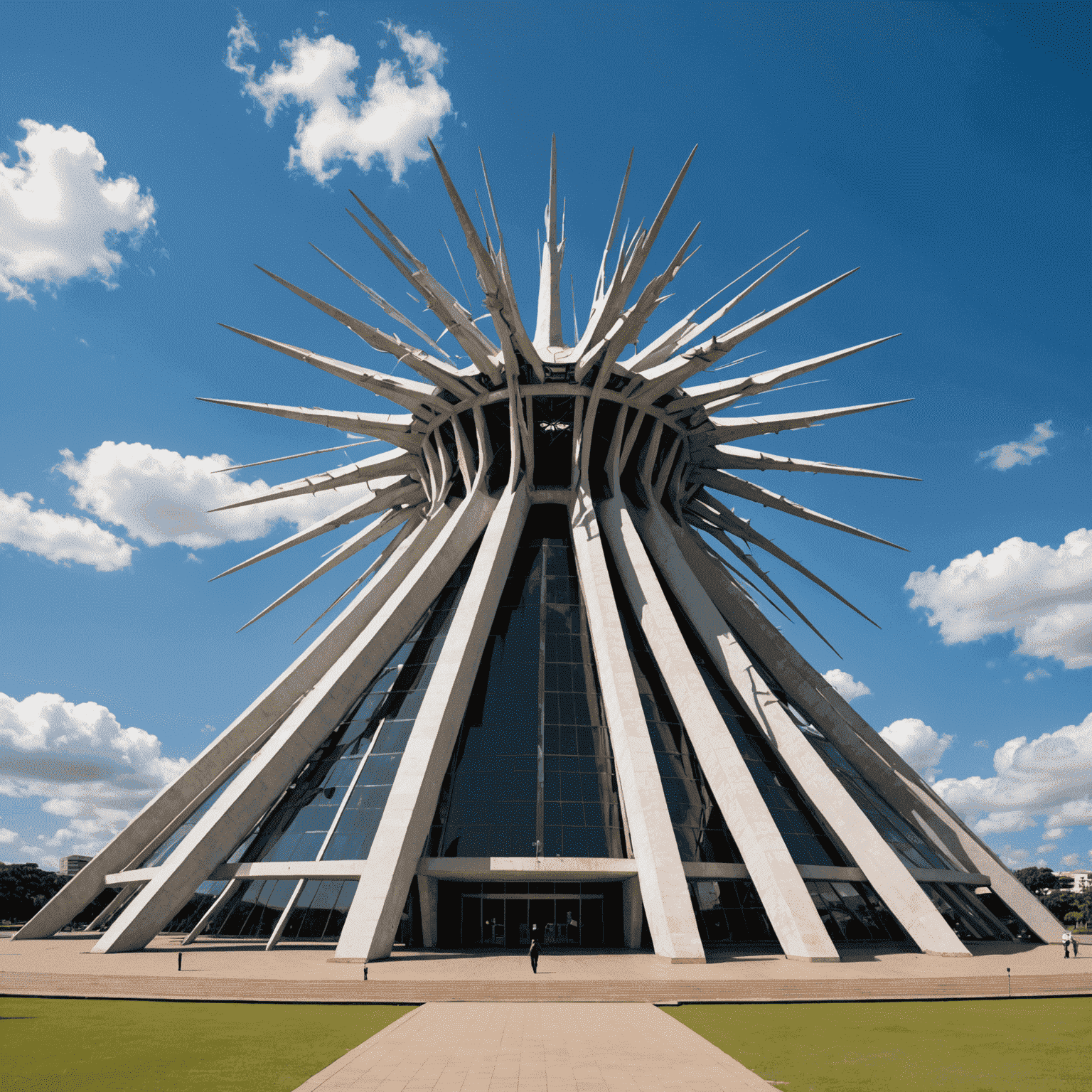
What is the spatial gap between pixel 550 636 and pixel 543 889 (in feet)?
28.7

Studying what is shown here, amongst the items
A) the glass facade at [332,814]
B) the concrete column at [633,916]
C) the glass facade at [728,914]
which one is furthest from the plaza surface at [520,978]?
the concrete column at [633,916]

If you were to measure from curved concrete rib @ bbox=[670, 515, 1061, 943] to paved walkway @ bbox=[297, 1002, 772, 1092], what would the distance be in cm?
1730

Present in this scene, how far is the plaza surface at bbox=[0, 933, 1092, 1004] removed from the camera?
1499 centimetres

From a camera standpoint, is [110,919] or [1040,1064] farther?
[110,919]

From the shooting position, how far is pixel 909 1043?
1148 cm

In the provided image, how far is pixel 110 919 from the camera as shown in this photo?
3012 centimetres

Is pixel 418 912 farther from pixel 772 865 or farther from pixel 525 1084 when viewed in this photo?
pixel 525 1084

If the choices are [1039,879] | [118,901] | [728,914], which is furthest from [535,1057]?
[1039,879]

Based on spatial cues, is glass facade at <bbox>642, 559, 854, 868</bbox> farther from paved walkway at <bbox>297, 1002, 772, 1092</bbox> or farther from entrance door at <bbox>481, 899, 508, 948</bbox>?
paved walkway at <bbox>297, 1002, 772, 1092</bbox>

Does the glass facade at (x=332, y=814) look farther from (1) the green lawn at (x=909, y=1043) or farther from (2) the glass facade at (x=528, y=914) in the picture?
(1) the green lawn at (x=909, y=1043)

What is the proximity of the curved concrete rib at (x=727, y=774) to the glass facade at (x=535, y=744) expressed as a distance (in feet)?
9.19

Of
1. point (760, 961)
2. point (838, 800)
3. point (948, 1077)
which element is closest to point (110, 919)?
point (760, 961)

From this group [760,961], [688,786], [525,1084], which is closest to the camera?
[525,1084]

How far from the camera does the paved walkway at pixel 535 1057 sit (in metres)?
8.85
